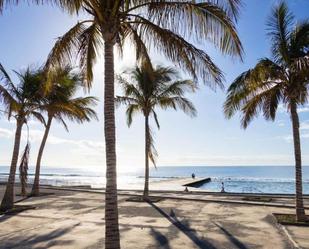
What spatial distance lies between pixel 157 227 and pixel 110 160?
19.2 ft

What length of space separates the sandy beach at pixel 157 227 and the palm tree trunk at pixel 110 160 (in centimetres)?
279

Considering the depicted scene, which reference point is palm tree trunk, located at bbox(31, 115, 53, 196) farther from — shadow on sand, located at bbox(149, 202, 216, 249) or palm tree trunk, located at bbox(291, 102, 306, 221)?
palm tree trunk, located at bbox(291, 102, 306, 221)

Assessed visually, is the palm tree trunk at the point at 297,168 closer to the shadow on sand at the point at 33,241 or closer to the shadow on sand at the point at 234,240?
the shadow on sand at the point at 234,240

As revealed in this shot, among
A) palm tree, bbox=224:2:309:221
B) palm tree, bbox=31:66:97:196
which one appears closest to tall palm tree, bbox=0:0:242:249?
palm tree, bbox=224:2:309:221

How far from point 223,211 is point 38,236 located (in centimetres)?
854


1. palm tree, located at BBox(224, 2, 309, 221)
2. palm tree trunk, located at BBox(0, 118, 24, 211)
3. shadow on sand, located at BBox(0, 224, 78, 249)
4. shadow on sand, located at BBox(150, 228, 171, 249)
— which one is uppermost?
palm tree, located at BBox(224, 2, 309, 221)

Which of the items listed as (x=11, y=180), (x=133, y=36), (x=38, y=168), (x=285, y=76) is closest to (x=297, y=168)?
(x=285, y=76)

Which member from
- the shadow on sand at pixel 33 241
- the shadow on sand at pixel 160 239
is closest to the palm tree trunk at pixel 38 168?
the shadow on sand at pixel 33 241

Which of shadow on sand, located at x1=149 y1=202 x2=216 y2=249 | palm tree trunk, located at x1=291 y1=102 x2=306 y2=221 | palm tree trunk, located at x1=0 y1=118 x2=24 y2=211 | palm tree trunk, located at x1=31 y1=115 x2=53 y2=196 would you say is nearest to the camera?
shadow on sand, located at x1=149 y1=202 x2=216 y2=249

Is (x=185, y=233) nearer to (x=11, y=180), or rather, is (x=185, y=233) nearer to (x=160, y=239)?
(x=160, y=239)

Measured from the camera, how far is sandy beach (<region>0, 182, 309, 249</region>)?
9.77m

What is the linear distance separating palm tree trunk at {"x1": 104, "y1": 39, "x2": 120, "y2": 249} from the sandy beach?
279 cm

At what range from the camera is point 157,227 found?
12039mm

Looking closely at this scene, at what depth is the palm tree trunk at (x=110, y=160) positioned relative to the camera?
6.80 metres
